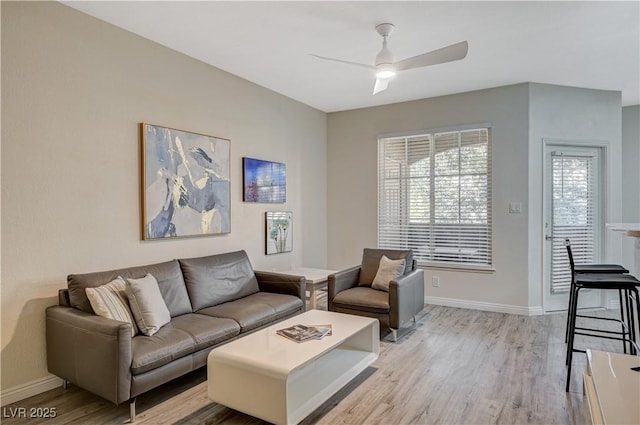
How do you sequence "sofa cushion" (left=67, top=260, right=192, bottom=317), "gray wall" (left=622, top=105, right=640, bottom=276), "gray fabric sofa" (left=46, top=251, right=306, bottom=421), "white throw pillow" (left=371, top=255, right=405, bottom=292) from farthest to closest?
"gray wall" (left=622, top=105, right=640, bottom=276) → "white throw pillow" (left=371, top=255, right=405, bottom=292) → "sofa cushion" (left=67, top=260, right=192, bottom=317) → "gray fabric sofa" (left=46, top=251, right=306, bottom=421)

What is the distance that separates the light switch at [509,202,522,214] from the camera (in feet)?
15.0

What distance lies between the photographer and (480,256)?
4836 mm

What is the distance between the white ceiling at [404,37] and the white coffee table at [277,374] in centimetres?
241

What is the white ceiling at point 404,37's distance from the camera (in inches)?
112

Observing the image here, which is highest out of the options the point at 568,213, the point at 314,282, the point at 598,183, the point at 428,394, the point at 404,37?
the point at 404,37

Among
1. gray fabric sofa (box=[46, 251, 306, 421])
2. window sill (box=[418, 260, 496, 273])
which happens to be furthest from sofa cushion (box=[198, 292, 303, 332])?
window sill (box=[418, 260, 496, 273])

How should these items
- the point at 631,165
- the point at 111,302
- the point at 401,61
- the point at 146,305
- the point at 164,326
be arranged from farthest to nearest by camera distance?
1. the point at 631,165
2. the point at 401,61
3. the point at 164,326
4. the point at 146,305
5. the point at 111,302

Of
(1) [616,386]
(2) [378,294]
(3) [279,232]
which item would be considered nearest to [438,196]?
(2) [378,294]

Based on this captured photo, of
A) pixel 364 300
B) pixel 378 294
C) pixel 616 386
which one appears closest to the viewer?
pixel 616 386

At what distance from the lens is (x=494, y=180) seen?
4.73 m

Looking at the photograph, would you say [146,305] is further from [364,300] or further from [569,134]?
[569,134]

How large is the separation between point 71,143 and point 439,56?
2819 mm

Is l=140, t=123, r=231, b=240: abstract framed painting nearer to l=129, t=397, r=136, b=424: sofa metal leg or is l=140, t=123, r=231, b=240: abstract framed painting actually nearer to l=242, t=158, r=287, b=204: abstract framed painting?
l=242, t=158, r=287, b=204: abstract framed painting

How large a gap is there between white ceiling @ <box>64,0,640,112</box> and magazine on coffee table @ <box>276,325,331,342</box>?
237 centimetres
